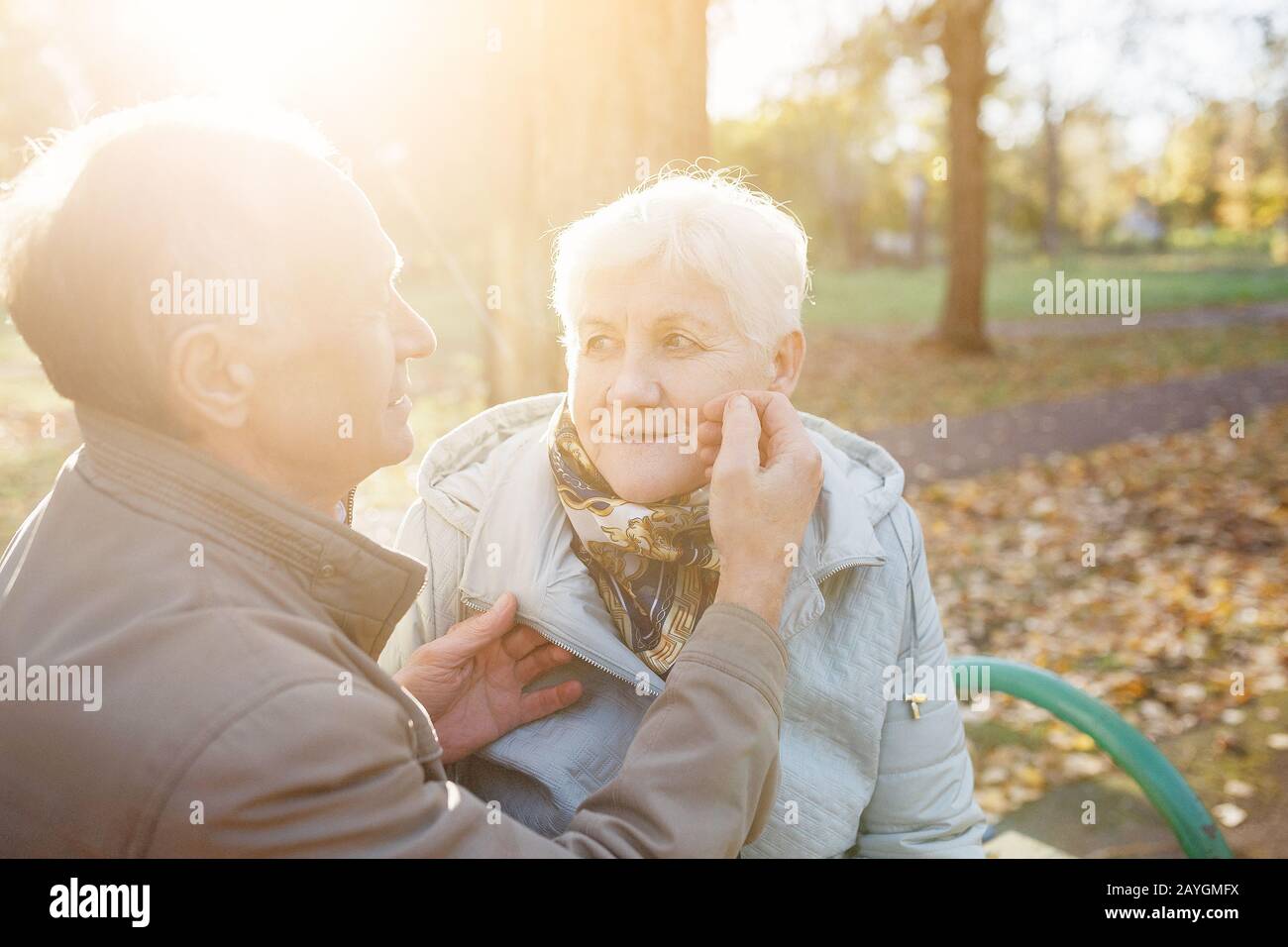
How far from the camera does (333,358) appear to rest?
5.35 ft

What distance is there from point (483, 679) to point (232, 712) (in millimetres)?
963

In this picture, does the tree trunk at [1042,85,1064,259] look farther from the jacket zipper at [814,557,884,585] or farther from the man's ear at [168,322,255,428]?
the man's ear at [168,322,255,428]

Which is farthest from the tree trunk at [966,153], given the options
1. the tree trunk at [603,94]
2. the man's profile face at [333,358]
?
the man's profile face at [333,358]

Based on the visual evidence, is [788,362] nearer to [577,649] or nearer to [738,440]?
[738,440]

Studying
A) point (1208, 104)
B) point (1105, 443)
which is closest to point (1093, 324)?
point (1208, 104)

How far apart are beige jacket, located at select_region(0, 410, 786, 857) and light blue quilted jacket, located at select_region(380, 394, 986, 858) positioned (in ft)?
1.91

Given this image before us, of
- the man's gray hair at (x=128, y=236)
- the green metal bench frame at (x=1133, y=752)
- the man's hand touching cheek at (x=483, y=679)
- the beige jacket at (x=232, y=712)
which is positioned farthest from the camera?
the green metal bench frame at (x=1133, y=752)

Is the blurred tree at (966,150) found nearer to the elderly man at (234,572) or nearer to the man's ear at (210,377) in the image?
the elderly man at (234,572)

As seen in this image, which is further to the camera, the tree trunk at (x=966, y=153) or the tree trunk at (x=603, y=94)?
the tree trunk at (x=966, y=153)

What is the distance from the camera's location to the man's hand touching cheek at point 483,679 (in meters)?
2.15

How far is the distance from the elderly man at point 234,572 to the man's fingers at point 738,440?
0.27 meters

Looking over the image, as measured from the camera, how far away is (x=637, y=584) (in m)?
2.38

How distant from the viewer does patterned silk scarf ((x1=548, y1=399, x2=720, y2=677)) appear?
2268 millimetres

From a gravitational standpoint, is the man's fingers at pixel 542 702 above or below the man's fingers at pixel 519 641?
below
